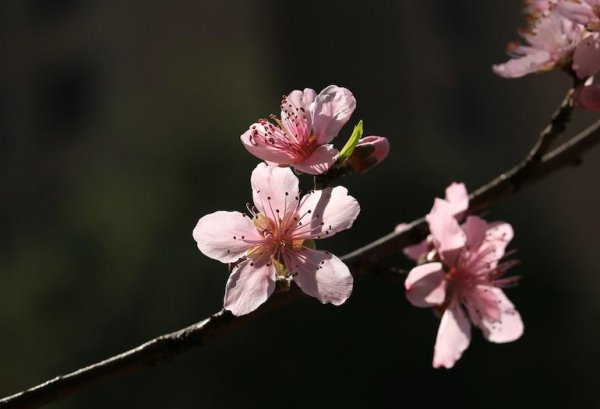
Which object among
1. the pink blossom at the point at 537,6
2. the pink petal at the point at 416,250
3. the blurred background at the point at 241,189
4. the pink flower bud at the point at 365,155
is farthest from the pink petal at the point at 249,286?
the blurred background at the point at 241,189

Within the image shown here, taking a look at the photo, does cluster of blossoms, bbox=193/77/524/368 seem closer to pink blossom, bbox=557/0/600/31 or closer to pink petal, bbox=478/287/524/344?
pink petal, bbox=478/287/524/344

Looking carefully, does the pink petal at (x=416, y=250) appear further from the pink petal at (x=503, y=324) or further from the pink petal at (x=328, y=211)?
the pink petal at (x=328, y=211)

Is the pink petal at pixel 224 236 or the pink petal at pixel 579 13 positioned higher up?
the pink petal at pixel 579 13

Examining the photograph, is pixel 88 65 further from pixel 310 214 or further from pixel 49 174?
pixel 310 214

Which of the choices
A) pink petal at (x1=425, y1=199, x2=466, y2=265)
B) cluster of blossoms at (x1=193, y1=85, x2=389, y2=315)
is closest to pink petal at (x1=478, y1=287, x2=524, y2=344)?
pink petal at (x1=425, y1=199, x2=466, y2=265)

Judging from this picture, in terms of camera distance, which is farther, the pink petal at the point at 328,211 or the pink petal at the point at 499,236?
the pink petal at the point at 499,236

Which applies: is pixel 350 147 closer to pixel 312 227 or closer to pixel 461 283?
pixel 312 227
